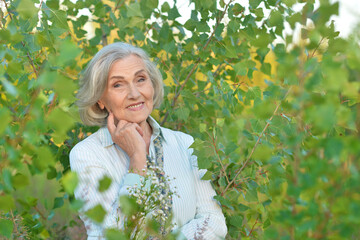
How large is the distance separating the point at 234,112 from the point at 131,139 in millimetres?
538

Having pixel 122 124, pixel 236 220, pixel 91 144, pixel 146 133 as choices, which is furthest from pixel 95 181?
pixel 236 220

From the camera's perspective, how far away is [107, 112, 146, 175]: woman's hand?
83.2 inches

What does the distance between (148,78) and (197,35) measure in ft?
1.26

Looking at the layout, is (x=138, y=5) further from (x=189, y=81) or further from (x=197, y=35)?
(x=189, y=81)

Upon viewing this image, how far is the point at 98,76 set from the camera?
2338 mm

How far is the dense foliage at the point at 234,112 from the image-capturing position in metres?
0.69

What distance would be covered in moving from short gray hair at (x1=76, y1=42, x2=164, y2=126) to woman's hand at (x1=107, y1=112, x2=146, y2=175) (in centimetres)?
22

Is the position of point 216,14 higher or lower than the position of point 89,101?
higher

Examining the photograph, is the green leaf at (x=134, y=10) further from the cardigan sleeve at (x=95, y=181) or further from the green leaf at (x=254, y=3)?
the cardigan sleeve at (x=95, y=181)

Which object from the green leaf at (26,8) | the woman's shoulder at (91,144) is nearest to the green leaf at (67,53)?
the green leaf at (26,8)

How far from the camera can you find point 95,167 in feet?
6.75

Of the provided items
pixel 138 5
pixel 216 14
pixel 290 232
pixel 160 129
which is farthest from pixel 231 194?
pixel 290 232

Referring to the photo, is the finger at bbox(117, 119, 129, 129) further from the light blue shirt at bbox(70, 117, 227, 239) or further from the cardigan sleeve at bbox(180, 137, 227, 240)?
the cardigan sleeve at bbox(180, 137, 227, 240)

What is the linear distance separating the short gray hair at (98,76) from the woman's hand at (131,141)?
22cm
